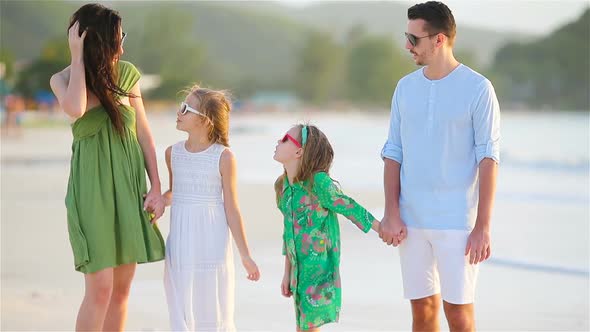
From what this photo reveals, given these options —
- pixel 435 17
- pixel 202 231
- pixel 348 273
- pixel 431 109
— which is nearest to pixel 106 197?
pixel 202 231

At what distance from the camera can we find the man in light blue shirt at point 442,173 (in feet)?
11.2

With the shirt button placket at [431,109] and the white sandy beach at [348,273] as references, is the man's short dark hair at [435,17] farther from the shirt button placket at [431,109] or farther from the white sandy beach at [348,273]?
the white sandy beach at [348,273]

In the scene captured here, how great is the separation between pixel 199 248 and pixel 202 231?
0.07 metres

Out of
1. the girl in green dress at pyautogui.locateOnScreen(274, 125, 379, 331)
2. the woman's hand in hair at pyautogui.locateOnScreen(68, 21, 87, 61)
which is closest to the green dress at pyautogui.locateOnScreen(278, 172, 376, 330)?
the girl in green dress at pyautogui.locateOnScreen(274, 125, 379, 331)

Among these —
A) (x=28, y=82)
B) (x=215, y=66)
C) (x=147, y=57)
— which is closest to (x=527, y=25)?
(x=215, y=66)

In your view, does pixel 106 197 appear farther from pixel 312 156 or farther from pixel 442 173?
pixel 442 173

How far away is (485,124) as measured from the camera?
3.39 metres

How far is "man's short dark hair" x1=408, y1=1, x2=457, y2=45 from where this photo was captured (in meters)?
3.50

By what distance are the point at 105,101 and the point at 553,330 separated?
9.44ft

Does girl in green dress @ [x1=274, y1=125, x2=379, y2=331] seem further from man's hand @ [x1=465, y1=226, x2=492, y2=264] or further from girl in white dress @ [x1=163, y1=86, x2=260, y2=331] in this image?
man's hand @ [x1=465, y1=226, x2=492, y2=264]

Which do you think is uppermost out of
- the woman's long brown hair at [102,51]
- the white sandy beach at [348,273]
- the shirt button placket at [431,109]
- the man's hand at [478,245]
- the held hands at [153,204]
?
the woman's long brown hair at [102,51]

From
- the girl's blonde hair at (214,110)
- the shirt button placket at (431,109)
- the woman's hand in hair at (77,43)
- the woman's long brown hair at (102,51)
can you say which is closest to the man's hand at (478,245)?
the shirt button placket at (431,109)

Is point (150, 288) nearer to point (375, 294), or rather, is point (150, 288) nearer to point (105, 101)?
point (375, 294)

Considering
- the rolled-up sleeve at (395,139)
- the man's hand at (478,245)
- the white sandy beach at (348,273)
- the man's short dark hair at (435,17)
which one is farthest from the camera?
the white sandy beach at (348,273)
